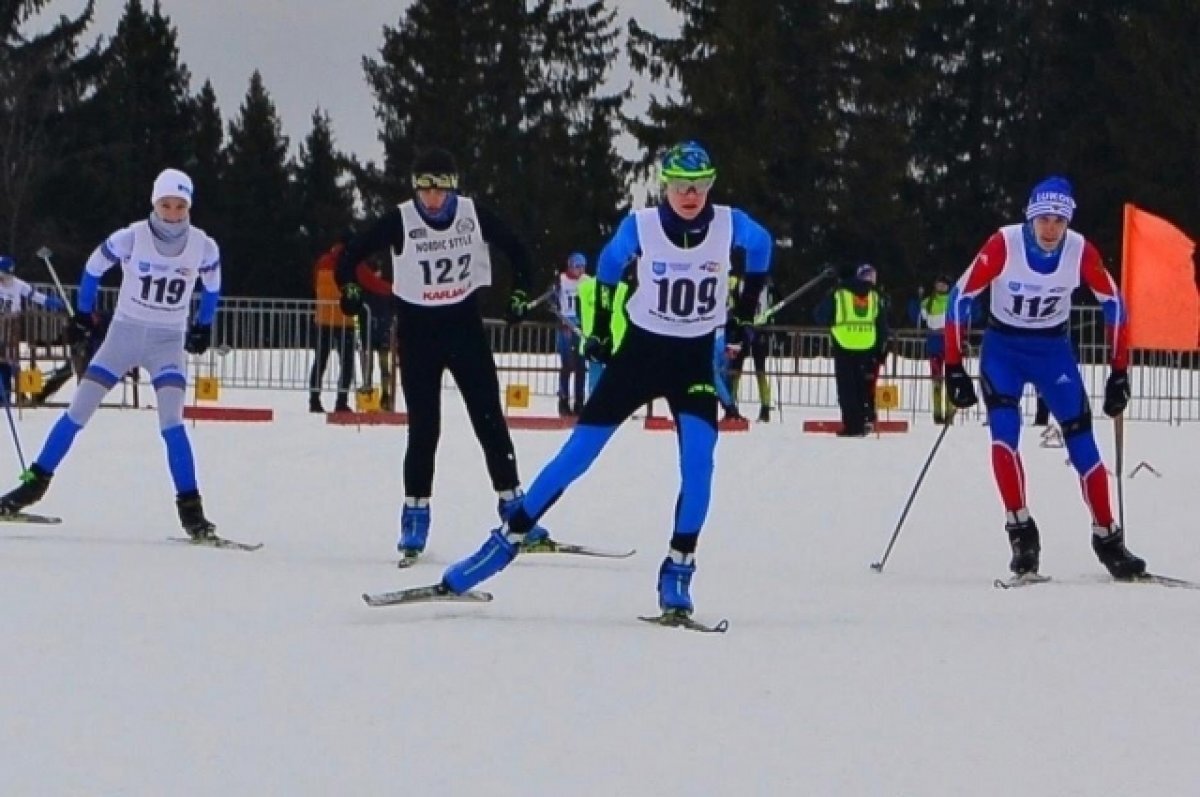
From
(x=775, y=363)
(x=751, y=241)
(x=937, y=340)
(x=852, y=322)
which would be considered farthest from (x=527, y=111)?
(x=751, y=241)

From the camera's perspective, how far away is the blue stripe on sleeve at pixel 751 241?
24.5 ft

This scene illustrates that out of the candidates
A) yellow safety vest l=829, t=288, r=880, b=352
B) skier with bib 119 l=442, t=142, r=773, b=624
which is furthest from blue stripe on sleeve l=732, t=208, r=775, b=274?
yellow safety vest l=829, t=288, r=880, b=352

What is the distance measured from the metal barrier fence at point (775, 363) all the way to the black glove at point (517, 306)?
14.4 m

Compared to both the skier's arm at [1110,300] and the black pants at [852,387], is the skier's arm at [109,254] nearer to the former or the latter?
the skier's arm at [1110,300]

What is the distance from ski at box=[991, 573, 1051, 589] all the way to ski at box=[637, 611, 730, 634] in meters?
2.13

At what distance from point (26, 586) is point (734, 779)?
4.06 m

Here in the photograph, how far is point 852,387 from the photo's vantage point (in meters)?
19.6

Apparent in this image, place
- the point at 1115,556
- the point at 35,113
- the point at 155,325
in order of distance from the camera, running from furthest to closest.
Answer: the point at 35,113 < the point at 155,325 < the point at 1115,556

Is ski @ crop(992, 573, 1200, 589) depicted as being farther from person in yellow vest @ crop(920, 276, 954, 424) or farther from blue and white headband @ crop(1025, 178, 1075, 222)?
person in yellow vest @ crop(920, 276, 954, 424)

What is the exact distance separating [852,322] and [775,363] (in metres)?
7.83

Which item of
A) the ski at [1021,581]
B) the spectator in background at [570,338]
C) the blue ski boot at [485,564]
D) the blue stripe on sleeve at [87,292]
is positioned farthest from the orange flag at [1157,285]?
the spectator in background at [570,338]

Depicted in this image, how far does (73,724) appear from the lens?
5.25 metres

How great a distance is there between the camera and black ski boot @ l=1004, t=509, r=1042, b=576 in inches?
359

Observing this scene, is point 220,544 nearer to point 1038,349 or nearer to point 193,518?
point 193,518
